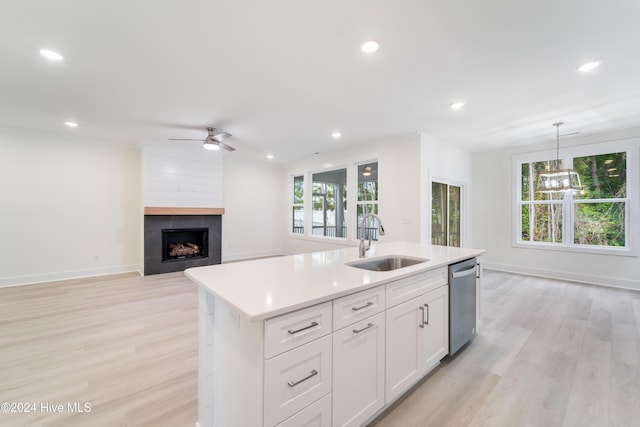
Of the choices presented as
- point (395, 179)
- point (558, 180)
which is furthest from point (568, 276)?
point (395, 179)

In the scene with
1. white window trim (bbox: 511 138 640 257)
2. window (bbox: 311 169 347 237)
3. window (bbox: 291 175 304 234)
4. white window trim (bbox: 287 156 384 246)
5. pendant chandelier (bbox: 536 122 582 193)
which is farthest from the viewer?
window (bbox: 291 175 304 234)

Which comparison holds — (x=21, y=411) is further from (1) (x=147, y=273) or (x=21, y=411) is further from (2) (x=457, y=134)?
(2) (x=457, y=134)

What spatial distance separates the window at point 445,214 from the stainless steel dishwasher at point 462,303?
8.58 ft

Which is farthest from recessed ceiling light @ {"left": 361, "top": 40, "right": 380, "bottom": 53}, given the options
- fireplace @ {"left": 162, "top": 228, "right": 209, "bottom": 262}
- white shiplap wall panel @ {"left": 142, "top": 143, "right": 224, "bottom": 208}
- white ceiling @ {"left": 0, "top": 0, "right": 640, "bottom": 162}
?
fireplace @ {"left": 162, "top": 228, "right": 209, "bottom": 262}

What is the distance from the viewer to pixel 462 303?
7.76ft

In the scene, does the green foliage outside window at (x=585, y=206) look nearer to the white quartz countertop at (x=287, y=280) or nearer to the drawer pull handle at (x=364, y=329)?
→ the white quartz countertop at (x=287, y=280)

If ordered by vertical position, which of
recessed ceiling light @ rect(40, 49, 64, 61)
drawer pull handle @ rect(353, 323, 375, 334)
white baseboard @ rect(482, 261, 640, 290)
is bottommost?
white baseboard @ rect(482, 261, 640, 290)

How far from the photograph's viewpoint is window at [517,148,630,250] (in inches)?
180

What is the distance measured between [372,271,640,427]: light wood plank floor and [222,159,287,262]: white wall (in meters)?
5.50

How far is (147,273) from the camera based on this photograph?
5.17 m

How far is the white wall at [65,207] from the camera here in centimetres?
442

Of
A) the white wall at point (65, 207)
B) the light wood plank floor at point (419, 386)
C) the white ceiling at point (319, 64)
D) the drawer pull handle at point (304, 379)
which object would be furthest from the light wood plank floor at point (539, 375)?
the white wall at point (65, 207)

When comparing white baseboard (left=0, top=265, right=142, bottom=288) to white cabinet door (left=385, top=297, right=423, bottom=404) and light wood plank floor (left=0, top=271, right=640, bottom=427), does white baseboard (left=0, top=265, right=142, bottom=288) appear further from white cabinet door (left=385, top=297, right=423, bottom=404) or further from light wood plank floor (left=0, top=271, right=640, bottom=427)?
white cabinet door (left=385, top=297, right=423, bottom=404)

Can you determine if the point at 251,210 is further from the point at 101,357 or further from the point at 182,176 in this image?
the point at 101,357
